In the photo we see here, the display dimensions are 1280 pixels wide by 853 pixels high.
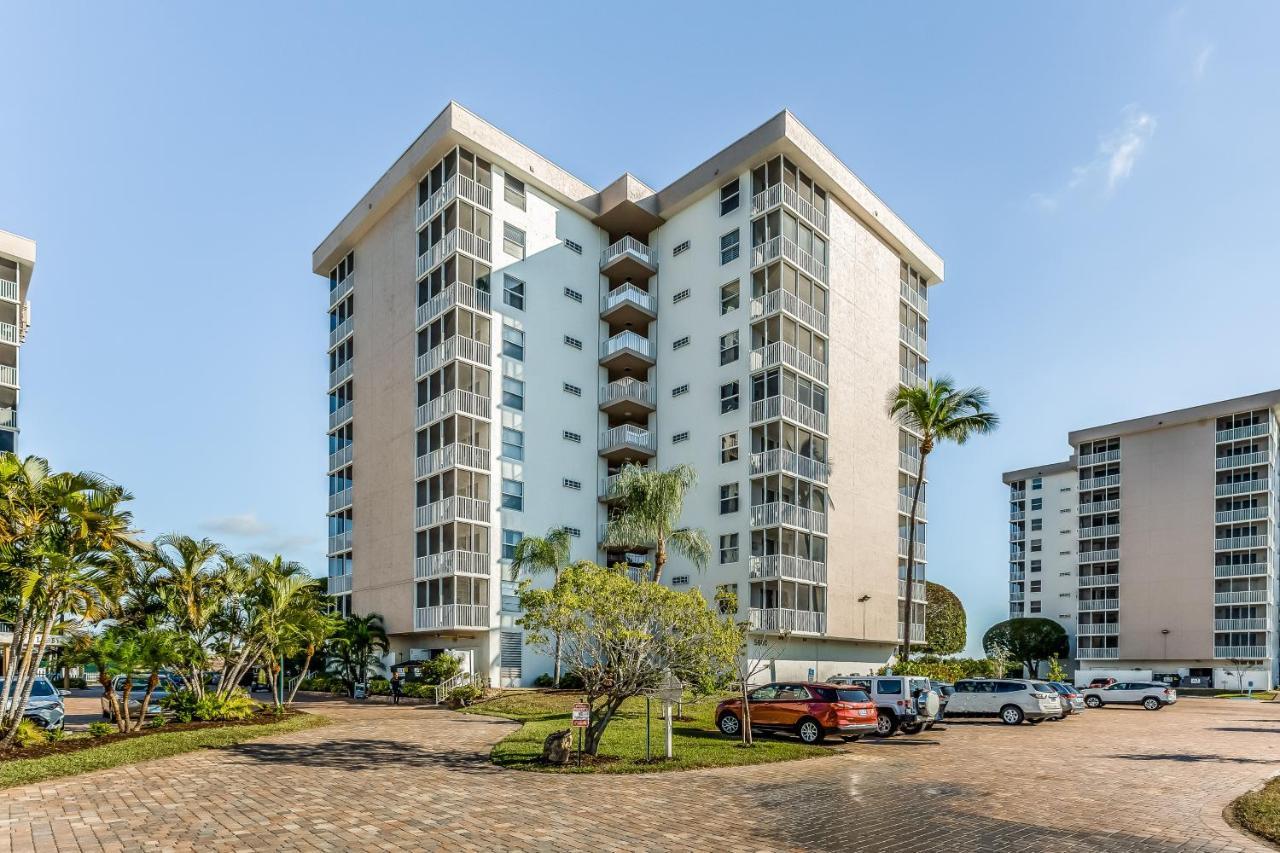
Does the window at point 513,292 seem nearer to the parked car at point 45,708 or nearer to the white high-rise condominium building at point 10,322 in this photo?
the parked car at point 45,708

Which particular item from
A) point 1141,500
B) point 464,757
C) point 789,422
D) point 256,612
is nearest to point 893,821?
point 464,757

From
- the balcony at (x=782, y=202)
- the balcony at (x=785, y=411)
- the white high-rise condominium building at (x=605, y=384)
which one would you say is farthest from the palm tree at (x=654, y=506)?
the balcony at (x=782, y=202)

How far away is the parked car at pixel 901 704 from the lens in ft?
84.4

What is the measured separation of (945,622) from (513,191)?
187ft

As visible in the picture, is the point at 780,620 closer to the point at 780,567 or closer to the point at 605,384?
the point at 780,567

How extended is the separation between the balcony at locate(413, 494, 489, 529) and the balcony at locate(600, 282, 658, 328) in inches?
513

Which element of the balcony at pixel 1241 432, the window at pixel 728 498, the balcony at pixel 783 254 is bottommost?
the window at pixel 728 498

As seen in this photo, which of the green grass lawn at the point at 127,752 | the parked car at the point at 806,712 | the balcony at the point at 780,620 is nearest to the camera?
the green grass lawn at the point at 127,752

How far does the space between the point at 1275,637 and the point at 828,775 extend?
72.6 metres

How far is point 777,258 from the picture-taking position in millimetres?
42562

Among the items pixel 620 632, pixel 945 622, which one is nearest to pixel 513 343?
pixel 620 632

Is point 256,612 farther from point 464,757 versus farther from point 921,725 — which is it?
point 921,725

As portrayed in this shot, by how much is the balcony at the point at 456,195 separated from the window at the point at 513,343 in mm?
5272

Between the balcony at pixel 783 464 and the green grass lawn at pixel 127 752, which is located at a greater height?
the balcony at pixel 783 464
